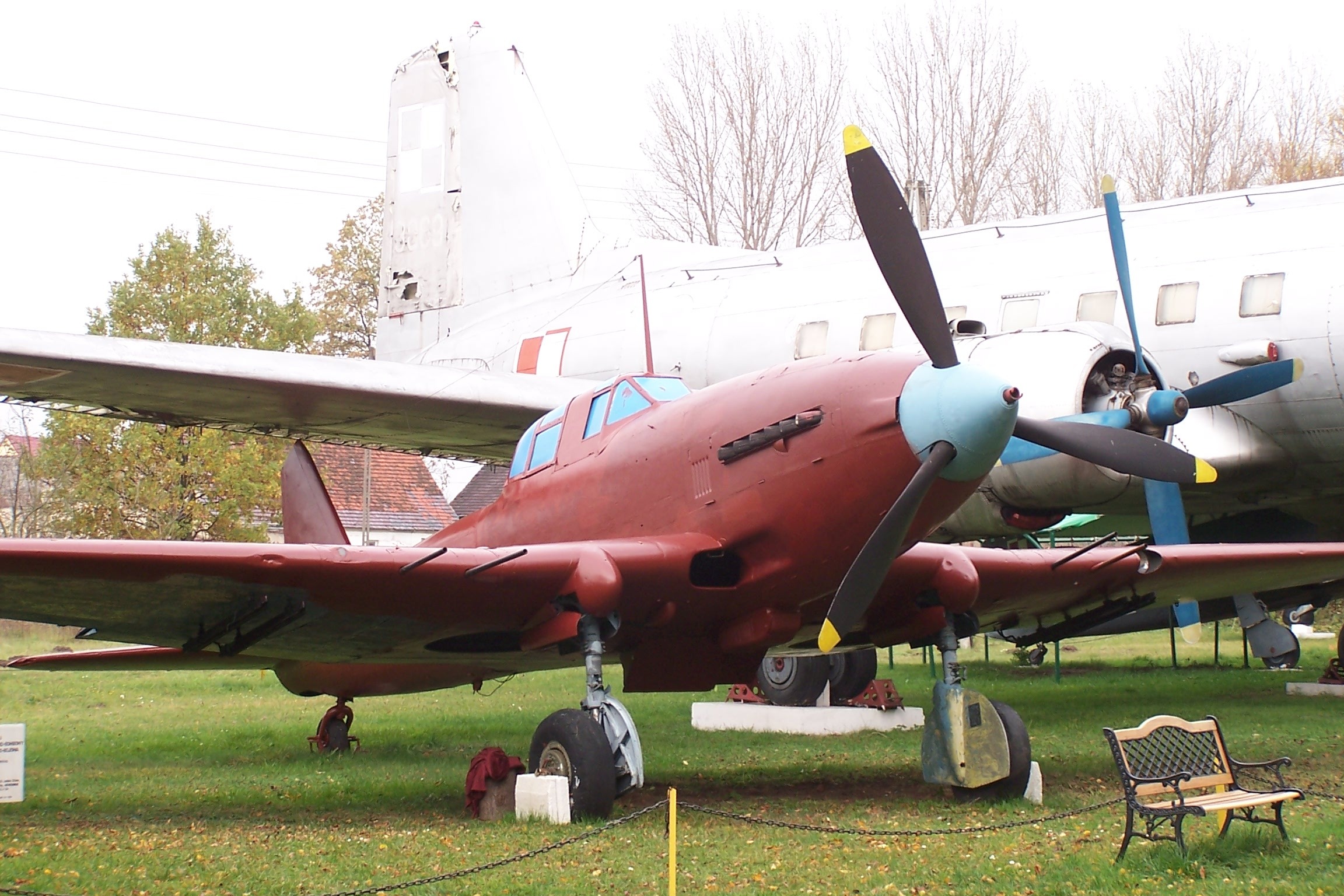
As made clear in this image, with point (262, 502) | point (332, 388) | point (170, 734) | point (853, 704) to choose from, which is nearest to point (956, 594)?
point (853, 704)

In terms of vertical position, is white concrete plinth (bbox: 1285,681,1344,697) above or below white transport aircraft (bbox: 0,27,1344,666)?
below

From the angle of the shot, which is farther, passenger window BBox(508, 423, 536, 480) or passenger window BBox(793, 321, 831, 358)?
passenger window BBox(793, 321, 831, 358)

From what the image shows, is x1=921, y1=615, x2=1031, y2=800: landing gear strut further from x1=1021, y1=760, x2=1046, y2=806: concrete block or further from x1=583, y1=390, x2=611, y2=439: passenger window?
x1=583, y1=390, x2=611, y2=439: passenger window

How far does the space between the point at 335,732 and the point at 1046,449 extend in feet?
25.7

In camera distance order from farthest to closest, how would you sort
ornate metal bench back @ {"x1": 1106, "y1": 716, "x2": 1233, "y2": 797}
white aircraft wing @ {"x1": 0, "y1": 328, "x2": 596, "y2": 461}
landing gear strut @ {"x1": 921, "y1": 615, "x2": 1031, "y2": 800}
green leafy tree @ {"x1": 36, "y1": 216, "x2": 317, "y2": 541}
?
green leafy tree @ {"x1": 36, "y1": 216, "x2": 317, "y2": 541}
white aircraft wing @ {"x1": 0, "y1": 328, "x2": 596, "y2": 461}
landing gear strut @ {"x1": 921, "y1": 615, "x2": 1031, "y2": 800}
ornate metal bench back @ {"x1": 1106, "y1": 716, "x2": 1233, "y2": 797}

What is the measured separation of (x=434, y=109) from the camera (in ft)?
81.1

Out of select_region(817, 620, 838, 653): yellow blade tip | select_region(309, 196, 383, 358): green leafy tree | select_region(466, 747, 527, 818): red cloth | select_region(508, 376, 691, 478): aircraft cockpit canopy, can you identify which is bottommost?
select_region(466, 747, 527, 818): red cloth

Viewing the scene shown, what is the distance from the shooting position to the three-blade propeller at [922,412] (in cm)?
775

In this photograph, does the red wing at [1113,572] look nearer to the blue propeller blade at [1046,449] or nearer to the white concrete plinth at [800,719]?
the blue propeller blade at [1046,449]

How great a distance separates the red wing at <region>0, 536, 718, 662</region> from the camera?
826cm

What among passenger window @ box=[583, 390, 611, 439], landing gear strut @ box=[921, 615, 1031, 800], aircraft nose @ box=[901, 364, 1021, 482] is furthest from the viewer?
passenger window @ box=[583, 390, 611, 439]

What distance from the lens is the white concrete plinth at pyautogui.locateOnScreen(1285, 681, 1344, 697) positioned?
17.6 metres

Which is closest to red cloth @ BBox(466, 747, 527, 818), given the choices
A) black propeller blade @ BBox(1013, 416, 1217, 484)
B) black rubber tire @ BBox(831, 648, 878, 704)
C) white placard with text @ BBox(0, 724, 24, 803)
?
white placard with text @ BBox(0, 724, 24, 803)

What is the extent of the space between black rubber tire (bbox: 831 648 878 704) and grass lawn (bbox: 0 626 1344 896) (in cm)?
169
